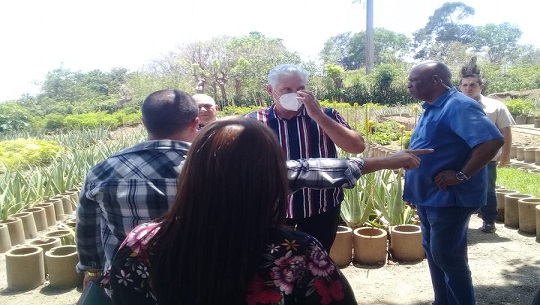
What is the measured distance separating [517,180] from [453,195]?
5.28m

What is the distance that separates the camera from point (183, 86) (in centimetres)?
2697

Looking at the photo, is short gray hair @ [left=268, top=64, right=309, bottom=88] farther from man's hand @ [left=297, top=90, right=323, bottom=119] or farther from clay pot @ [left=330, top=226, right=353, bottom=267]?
clay pot @ [left=330, top=226, right=353, bottom=267]

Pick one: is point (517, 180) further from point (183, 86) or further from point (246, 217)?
point (183, 86)

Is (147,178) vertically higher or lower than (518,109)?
higher

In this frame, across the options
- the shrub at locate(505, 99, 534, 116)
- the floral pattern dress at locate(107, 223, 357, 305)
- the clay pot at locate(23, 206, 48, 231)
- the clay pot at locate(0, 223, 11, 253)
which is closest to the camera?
the floral pattern dress at locate(107, 223, 357, 305)

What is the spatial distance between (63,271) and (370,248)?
8.18 ft

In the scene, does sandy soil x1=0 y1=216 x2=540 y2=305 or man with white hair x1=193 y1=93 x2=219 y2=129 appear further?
sandy soil x1=0 y1=216 x2=540 y2=305

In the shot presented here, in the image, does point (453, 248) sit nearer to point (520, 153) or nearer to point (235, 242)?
point (235, 242)

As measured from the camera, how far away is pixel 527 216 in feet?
15.5

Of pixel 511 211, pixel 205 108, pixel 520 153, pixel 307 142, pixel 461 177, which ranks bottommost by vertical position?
pixel 520 153

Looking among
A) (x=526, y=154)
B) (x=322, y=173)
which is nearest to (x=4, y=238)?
(x=322, y=173)

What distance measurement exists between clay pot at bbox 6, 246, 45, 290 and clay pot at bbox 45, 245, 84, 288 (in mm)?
119

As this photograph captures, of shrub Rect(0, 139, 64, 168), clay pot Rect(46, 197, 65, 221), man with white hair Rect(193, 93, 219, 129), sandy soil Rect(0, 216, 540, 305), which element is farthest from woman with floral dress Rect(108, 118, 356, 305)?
shrub Rect(0, 139, 64, 168)

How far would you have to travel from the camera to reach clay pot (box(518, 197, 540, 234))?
4707mm
